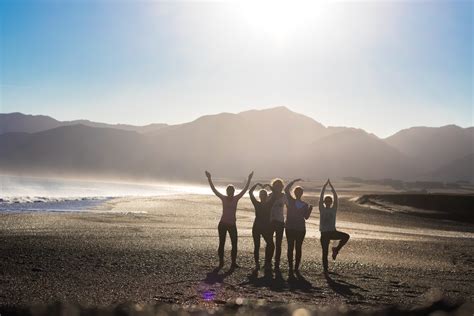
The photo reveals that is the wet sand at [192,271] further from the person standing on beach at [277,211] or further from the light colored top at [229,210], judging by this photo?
the light colored top at [229,210]

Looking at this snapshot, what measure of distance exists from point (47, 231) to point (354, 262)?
1221 centimetres

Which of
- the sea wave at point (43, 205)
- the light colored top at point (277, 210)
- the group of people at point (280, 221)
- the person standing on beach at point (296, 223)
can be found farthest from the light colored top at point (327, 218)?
the sea wave at point (43, 205)

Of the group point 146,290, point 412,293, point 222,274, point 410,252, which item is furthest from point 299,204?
point 410,252

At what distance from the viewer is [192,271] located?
480 inches

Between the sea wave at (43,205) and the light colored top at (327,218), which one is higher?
the light colored top at (327,218)

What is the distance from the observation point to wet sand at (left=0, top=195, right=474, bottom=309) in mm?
9242

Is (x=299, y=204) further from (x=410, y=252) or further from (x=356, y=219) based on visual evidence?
(x=356, y=219)

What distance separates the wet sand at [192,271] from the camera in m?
9.24

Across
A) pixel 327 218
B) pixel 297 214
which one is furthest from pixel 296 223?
pixel 327 218

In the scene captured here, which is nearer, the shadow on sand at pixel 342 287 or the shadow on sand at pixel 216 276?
the shadow on sand at pixel 342 287

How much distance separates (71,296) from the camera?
8.89 meters

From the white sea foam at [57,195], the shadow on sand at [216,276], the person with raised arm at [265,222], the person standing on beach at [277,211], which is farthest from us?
the white sea foam at [57,195]

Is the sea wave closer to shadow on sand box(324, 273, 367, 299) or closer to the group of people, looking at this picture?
the group of people

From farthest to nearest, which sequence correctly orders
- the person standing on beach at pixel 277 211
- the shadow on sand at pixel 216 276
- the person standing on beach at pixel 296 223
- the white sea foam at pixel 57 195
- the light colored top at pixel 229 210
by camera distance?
the white sea foam at pixel 57 195 → the light colored top at pixel 229 210 → the person standing on beach at pixel 277 211 → the person standing on beach at pixel 296 223 → the shadow on sand at pixel 216 276
